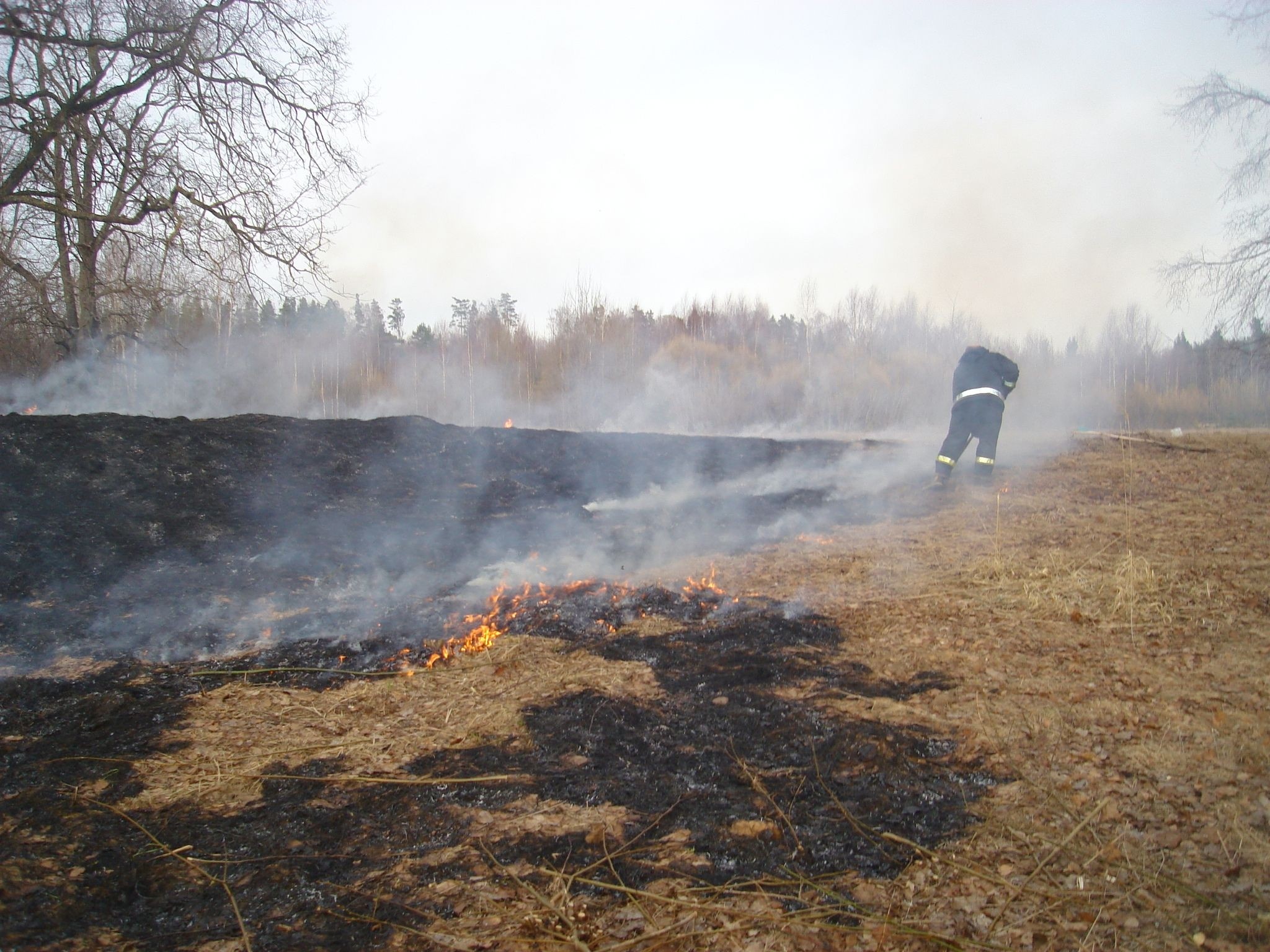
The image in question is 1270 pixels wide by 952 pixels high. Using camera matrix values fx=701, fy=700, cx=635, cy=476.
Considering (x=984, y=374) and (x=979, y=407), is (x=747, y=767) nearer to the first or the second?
(x=979, y=407)

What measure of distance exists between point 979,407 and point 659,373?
18931 millimetres

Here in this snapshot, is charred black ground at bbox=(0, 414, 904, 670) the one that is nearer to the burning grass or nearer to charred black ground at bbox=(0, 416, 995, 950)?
charred black ground at bbox=(0, 416, 995, 950)

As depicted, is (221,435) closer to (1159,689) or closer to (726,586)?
(726,586)

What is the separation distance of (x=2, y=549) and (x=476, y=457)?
493 cm

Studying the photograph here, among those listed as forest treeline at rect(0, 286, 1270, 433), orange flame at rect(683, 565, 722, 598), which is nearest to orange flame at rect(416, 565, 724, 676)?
orange flame at rect(683, 565, 722, 598)

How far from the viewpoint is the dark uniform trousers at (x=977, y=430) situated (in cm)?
942

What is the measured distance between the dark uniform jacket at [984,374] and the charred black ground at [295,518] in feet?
7.31

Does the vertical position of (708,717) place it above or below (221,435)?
below

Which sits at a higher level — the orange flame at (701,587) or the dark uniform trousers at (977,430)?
the dark uniform trousers at (977,430)

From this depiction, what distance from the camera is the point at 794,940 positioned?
2.31 meters

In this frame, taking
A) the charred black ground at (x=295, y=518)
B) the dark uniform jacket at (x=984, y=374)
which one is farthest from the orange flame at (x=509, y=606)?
the dark uniform jacket at (x=984, y=374)

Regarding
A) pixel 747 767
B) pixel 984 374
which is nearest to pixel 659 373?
pixel 984 374

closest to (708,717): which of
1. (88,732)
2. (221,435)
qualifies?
(88,732)

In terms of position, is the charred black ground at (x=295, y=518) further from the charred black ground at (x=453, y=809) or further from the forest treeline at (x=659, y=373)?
the forest treeline at (x=659, y=373)
